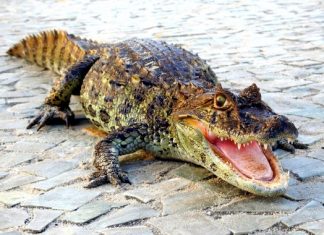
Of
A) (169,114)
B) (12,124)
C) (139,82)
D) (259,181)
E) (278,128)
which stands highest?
(278,128)

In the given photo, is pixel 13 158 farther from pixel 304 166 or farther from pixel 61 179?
pixel 304 166

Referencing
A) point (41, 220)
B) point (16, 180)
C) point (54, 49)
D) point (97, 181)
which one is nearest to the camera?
point (41, 220)

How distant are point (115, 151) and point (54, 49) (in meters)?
3.16

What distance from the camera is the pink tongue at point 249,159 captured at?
3.74 metres

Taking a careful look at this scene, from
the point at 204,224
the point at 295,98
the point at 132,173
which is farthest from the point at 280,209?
the point at 295,98

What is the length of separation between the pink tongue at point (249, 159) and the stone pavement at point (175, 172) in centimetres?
15

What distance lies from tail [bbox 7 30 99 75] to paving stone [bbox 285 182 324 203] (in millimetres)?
2926

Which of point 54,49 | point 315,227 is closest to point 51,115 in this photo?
point 54,49

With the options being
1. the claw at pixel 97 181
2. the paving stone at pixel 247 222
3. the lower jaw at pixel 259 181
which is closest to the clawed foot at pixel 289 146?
the lower jaw at pixel 259 181

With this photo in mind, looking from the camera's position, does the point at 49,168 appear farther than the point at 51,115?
No

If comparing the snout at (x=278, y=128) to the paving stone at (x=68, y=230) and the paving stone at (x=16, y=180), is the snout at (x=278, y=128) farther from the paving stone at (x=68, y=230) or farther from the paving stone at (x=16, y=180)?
the paving stone at (x=16, y=180)

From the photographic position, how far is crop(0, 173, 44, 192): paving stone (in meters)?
4.09

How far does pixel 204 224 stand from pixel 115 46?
2.66m

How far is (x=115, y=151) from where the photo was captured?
4418mm
